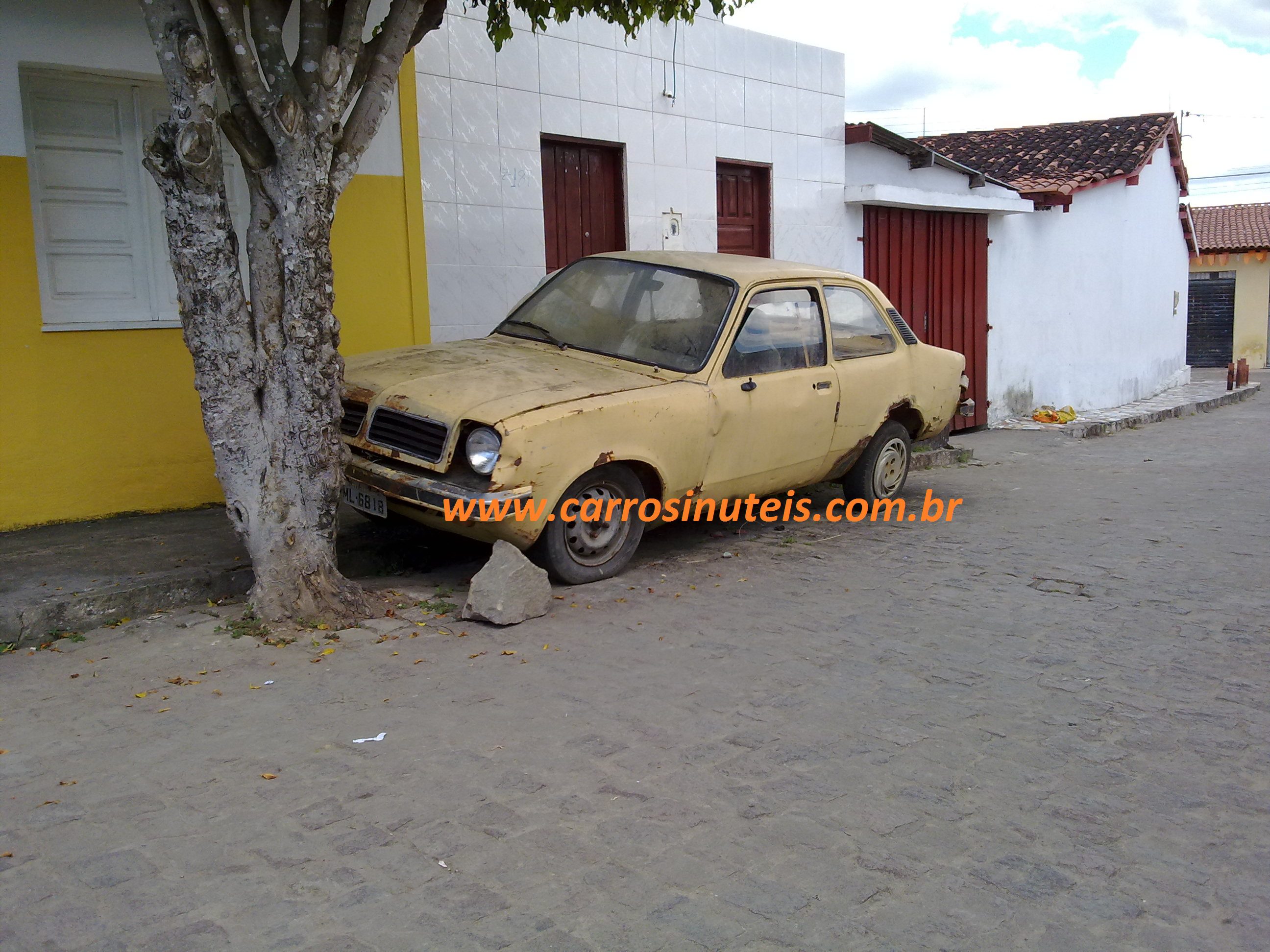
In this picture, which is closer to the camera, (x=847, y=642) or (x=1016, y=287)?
(x=847, y=642)

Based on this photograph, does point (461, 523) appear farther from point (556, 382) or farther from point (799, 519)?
point (799, 519)

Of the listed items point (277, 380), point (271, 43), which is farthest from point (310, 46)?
point (277, 380)

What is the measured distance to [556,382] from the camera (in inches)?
239

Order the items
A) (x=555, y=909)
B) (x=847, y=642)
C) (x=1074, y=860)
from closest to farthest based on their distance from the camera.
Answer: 1. (x=555, y=909)
2. (x=1074, y=860)
3. (x=847, y=642)

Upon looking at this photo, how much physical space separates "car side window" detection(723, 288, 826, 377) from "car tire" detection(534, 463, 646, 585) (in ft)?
3.27

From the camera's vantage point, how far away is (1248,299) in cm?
3070

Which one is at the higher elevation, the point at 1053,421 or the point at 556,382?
the point at 556,382

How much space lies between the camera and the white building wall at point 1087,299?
14945 mm

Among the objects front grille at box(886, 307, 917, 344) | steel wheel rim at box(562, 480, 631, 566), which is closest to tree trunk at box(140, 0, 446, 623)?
steel wheel rim at box(562, 480, 631, 566)

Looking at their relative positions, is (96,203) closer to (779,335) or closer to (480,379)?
(480,379)

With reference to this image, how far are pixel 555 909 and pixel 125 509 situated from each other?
17.6 feet

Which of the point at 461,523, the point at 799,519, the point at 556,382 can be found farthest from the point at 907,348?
the point at 461,523

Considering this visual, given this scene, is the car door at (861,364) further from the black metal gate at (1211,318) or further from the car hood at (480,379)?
the black metal gate at (1211,318)

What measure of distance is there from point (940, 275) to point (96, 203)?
959 centimetres
